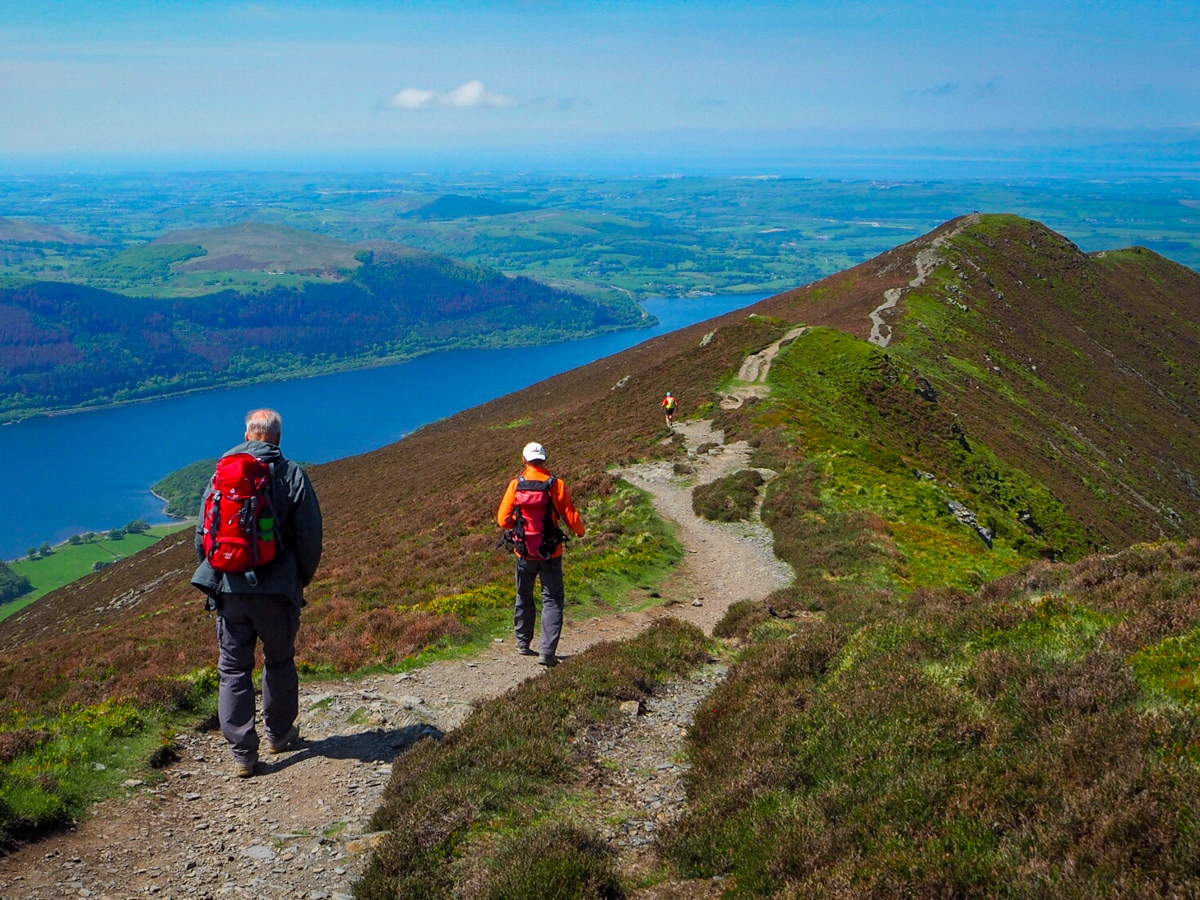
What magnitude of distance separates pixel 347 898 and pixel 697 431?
29839 mm

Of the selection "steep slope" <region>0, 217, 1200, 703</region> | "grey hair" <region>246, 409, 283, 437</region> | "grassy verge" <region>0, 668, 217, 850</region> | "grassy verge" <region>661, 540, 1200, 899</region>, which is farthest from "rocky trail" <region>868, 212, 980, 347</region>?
"grassy verge" <region>0, 668, 217, 850</region>

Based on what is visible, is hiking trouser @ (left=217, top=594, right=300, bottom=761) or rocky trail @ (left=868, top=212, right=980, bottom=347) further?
rocky trail @ (left=868, top=212, right=980, bottom=347)

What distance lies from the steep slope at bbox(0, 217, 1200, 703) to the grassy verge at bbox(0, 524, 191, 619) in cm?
5095

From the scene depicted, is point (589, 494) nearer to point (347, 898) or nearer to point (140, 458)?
point (347, 898)

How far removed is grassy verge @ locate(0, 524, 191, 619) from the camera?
98500mm


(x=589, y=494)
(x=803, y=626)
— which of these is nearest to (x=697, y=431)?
(x=589, y=494)

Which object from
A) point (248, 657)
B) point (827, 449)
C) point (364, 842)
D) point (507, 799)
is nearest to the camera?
point (364, 842)

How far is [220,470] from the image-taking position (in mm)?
7406

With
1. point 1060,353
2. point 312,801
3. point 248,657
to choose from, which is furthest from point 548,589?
point 1060,353

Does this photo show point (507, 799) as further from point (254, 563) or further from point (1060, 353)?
point (1060, 353)

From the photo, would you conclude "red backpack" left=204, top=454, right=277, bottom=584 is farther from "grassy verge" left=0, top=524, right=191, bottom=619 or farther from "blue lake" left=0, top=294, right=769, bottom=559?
"blue lake" left=0, top=294, right=769, bottom=559

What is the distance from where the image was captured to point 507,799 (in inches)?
263

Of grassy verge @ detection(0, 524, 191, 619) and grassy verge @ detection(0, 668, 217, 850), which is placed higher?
grassy verge @ detection(0, 668, 217, 850)

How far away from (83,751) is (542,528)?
19.2ft
